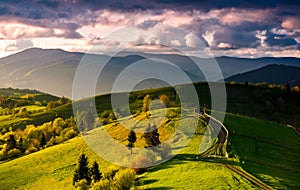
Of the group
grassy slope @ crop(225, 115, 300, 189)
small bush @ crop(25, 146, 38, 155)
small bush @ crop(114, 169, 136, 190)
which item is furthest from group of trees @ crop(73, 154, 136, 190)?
small bush @ crop(25, 146, 38, 155)

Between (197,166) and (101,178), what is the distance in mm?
21998

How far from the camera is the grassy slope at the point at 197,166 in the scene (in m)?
61.2

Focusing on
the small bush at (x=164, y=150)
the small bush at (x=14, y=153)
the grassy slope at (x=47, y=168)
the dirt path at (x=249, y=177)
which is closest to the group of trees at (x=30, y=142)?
the small bush at (x=14, y=153)

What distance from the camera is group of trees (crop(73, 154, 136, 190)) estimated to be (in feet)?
215

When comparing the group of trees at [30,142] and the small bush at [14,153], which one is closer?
the small bush at [14,153]

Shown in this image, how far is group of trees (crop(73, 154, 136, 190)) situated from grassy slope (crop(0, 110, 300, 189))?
2.62 m

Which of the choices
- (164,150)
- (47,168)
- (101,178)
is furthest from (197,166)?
(47,168)

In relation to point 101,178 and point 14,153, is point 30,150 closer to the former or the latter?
point 14,153

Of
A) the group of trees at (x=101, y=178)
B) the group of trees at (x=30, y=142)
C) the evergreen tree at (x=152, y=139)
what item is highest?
the evergreen tree at (x=152, y=139)

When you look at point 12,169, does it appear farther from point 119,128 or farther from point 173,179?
point 173,179

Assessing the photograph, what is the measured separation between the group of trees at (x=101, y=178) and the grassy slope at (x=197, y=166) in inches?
103

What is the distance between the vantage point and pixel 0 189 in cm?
8825

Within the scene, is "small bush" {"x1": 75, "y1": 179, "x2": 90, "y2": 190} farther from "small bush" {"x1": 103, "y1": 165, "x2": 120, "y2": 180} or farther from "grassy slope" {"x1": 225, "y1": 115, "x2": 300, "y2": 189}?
"grassy slope" {"x1": 225, "y1": 115, "x2": 300, "y2": 189}

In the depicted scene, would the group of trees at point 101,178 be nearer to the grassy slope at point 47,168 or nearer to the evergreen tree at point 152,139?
the grassy slope at point 47,168
